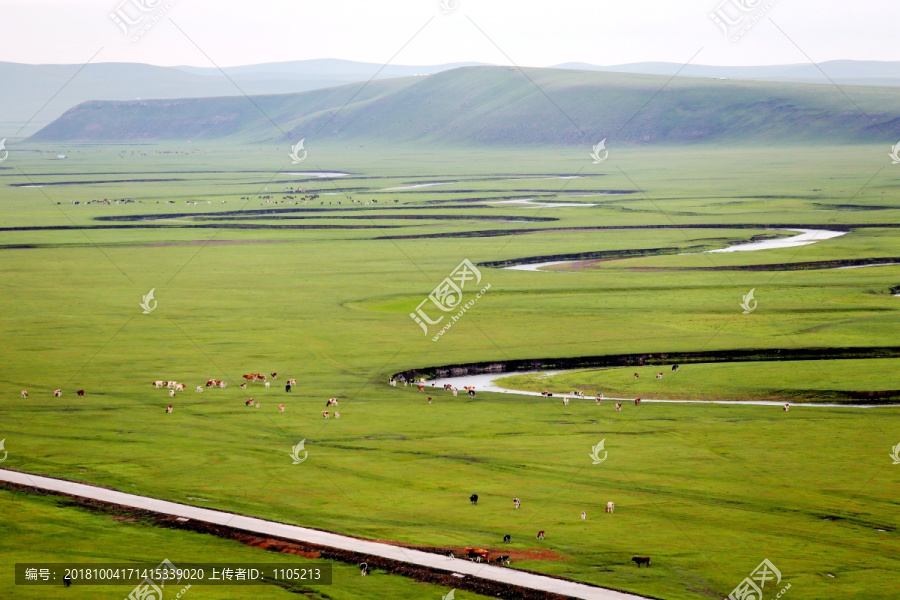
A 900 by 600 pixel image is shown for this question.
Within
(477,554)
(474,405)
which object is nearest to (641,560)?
(477,554)

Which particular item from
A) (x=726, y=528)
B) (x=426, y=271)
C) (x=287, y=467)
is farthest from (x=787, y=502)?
(x=426, y=271)

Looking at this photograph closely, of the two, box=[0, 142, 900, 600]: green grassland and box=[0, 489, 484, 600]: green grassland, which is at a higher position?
box=[0, 142, 900, 600]: green grassland

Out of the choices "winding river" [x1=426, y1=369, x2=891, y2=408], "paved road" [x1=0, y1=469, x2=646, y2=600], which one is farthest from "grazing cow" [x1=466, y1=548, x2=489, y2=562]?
"winding river" [x1=426, y1=369, x2=891, y2=408]

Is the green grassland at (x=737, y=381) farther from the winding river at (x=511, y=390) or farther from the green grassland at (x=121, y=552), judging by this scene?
the green grassland at (x=121, y=552)

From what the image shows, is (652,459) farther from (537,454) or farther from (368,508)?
(368,508)

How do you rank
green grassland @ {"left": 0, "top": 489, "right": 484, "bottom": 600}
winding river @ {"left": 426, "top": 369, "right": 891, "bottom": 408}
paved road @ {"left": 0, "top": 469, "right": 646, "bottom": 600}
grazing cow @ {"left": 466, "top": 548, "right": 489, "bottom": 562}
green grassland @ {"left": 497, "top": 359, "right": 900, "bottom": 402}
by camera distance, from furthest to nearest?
green grassland @ {"left": 497, "top": 359, "right": 900, "bottom": 402}
winding river @ {"left": 426, "top": 369, "right": 891, "bottom": 408}
grazing cow @ {"left": 466, "top": 548, "right": 489, "bottom": 562}
paved road @ {"left": 0, "top": 469, "right": 646, "bottom": 600}
green grassland @ {"left": 0, "top": 489, "right": 484, "bottom": 600}

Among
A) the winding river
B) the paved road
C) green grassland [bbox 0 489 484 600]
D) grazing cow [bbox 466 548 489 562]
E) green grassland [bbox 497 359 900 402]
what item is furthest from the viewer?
green grassland [bbox 497 359 900 402]

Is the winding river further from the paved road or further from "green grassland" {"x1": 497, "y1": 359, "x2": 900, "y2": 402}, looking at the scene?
the paved road
